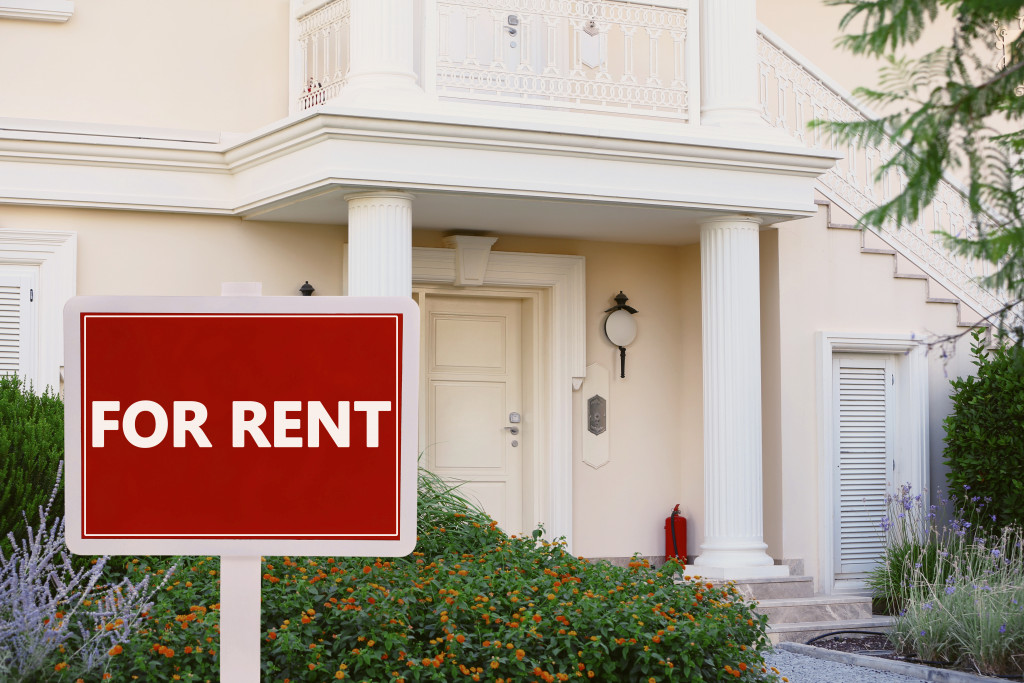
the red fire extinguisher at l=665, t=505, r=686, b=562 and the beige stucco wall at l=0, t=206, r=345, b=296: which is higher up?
the beige stucco wall at l=0, t=206, r=345, b=296

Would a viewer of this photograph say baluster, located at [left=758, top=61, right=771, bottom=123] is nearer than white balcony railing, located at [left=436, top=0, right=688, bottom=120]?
No

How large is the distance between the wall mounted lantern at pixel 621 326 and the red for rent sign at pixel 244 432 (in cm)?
838

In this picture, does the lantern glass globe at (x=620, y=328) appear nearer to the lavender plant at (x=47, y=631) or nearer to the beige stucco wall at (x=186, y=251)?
the beige stucco wall at (x=186, y=251)

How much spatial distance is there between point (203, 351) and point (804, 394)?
8416 millimetres

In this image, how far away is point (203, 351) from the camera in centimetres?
168

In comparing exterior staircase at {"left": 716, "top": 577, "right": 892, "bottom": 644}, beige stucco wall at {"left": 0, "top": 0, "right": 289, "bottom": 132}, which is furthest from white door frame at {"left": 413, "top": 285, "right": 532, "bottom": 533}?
beige stucco wall at {"left": 0, "top": 0, "right": 289, "bottom": 132}

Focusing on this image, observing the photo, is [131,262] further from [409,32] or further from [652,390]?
[652,390]

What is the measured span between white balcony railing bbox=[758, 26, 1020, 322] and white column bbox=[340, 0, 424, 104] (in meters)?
3.03

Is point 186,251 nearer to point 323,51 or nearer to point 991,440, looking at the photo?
point 323,51

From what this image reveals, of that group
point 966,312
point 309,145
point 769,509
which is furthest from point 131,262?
point 966,312

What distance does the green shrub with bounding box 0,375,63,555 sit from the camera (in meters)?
5.72

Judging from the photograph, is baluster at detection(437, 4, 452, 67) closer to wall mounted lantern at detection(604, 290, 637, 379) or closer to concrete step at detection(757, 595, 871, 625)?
wall mounted lantern at detection(604, 290, 637, 379)

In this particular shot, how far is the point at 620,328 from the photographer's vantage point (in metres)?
10.1

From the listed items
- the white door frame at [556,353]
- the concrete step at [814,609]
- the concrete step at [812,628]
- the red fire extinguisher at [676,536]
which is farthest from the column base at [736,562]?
the white door frame at [556,353]
